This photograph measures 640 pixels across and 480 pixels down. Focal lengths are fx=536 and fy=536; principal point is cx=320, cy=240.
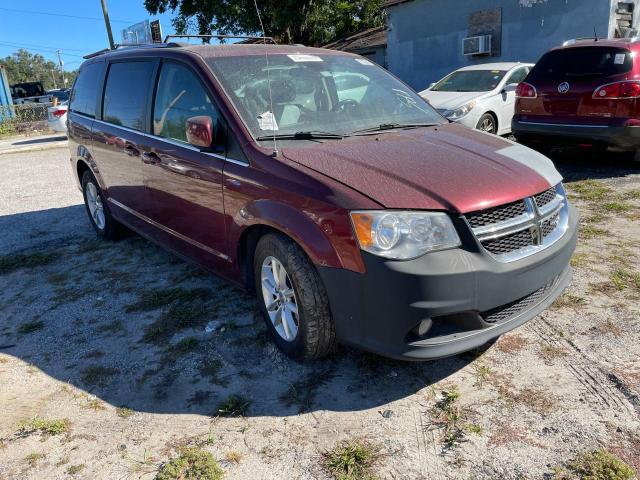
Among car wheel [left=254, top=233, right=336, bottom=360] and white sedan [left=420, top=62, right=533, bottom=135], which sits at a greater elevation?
white sedan [left=420, top=62, right=533, bottom=135]

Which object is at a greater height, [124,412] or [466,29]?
[466,29]

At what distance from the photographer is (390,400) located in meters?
2.80

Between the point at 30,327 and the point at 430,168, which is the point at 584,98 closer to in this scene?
the point at 430,168

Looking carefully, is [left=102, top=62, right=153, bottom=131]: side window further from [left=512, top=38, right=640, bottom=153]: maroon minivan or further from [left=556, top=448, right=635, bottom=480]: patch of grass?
[left=512, top=38, right=640, bottom=153]: maroon minivan

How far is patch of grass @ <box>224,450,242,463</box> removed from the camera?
2451mm

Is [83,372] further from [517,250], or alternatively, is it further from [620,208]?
[620,208]

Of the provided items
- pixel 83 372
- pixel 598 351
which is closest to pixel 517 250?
pixel 598 351

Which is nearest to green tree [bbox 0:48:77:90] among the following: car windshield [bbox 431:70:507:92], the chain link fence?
the chain link fence

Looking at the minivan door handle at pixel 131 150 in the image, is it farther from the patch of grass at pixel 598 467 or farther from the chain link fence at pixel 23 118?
the chain link fence at pixel 23 118

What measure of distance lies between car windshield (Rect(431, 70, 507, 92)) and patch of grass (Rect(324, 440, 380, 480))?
→ 8506 millimetres

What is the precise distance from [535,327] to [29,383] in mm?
3125

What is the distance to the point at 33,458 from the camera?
8.36 ft

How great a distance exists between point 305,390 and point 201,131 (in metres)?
1.63

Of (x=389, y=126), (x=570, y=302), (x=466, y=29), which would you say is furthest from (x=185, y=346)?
(x=466, y=29)
